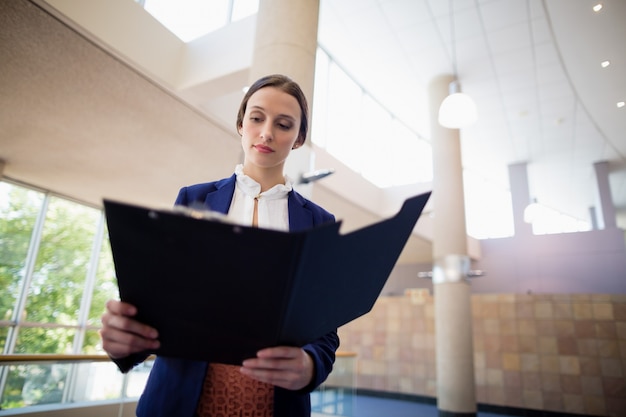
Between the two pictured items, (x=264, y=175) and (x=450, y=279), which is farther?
(x=450, y=279)

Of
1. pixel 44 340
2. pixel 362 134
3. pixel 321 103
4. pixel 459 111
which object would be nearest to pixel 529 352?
pixel 459 111

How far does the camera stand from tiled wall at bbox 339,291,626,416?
6.77 m

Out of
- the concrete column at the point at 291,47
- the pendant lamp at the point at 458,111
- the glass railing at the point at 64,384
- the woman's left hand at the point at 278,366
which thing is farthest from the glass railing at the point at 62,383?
the pendant lamp at the point at 458,111

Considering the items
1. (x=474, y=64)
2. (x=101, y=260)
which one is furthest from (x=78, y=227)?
(x=474, y=64)

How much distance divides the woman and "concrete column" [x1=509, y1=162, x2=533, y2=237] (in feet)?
34.0

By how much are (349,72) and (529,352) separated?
6370 millimetres

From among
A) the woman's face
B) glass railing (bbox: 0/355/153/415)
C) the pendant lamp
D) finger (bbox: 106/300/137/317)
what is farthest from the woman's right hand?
the pendant lamp

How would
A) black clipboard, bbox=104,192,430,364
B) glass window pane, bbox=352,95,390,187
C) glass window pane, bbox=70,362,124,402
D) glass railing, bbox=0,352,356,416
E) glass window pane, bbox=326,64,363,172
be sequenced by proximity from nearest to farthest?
black clipboard, bbox=104,192,430,364, glass railing, bbox=0,352,356,416, glass window pane, bbox=70,362,124,402, glass window pane, bbox=326,64,363,172, glass window pane, bbox=352,95,390,187

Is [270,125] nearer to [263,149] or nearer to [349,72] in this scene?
[263,149]

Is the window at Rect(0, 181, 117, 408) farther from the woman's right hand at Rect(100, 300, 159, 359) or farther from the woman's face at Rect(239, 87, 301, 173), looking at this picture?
the woman's right hand at Rect(100, 300, 159, 359)

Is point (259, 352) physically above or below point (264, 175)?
below

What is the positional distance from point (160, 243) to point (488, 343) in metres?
8.34

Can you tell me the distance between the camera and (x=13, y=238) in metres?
6.86

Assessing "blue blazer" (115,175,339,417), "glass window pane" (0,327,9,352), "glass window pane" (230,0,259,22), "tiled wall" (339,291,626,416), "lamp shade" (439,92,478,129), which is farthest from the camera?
"tiled wall" (339,291,626,416)
